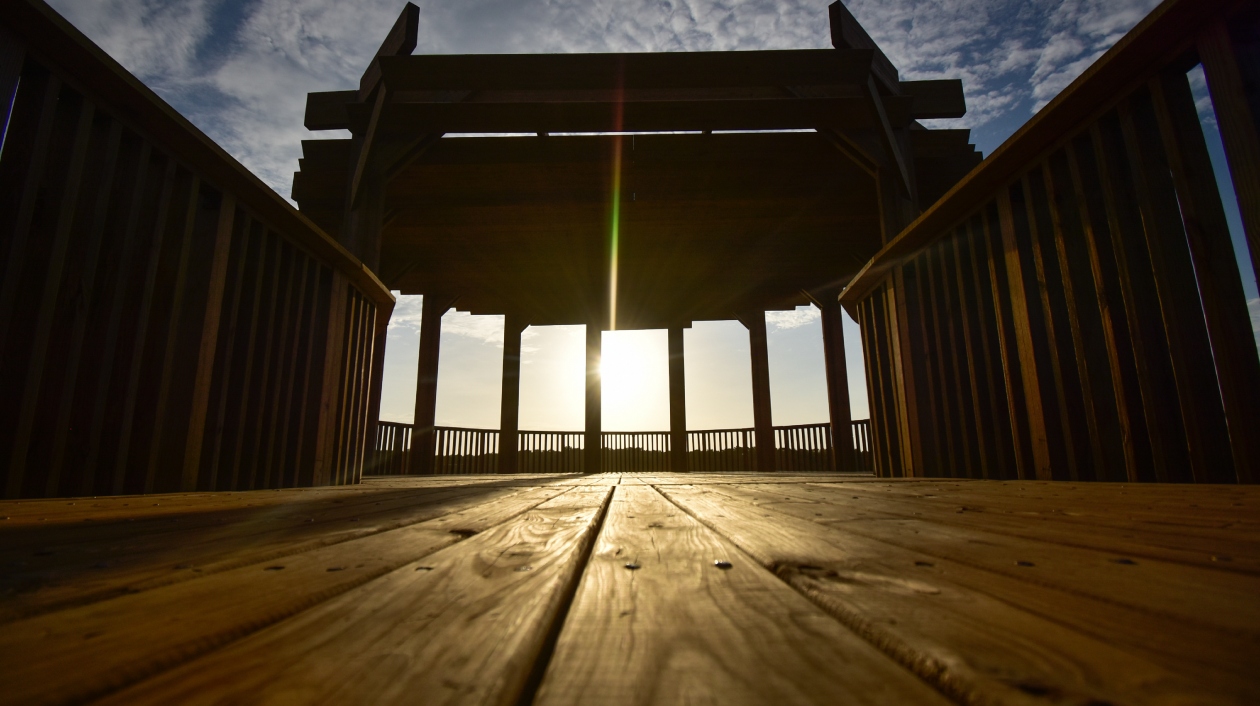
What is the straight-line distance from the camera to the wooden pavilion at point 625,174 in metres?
5.07

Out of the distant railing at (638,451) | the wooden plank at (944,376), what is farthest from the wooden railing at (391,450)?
the wooden plank at (944,376)

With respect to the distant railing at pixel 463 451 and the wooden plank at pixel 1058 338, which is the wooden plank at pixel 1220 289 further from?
the distant railing at pixel 463 451

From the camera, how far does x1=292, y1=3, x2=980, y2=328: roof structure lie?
506 centimetres

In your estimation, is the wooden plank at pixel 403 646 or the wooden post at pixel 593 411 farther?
the wooden post at pixel 593 411

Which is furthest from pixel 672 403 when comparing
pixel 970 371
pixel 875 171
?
pixel 970 371

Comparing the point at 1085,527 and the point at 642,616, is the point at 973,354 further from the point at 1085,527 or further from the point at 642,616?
the point at 642,616

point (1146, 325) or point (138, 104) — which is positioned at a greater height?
point (138, 104)

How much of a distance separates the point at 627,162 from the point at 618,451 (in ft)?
24.6

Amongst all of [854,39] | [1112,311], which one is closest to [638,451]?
[854,39]

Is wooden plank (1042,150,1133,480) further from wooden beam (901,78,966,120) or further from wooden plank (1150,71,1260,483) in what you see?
wooden beam (901,78,966,120)

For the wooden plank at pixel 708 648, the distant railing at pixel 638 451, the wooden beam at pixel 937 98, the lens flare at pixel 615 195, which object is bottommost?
the wooden plank at pixel 708 648

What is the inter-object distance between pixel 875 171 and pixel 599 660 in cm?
594

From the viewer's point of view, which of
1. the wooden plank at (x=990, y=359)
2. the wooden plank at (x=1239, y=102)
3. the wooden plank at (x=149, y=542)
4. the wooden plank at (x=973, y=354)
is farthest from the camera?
the wooden plank at (x=973, y=354)

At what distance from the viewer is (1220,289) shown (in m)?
2.12
